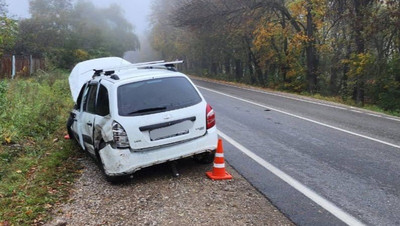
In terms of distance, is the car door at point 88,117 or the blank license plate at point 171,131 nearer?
the blank license plate at point 171,131

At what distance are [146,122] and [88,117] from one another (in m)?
1.61

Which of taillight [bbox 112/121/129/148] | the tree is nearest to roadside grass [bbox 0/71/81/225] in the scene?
taillight [bbox 112/121/129/148]

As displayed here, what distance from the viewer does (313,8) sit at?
22.1 meters

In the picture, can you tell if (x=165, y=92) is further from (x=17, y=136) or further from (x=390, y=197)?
(x=17, y=136)

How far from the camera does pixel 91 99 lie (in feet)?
21.5

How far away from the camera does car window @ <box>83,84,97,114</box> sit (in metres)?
6.35

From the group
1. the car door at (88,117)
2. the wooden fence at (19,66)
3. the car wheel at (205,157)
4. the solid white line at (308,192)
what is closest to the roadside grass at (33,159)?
the car door at (88,117)

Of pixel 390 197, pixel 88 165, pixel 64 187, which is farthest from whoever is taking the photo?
A: pixel 88 165

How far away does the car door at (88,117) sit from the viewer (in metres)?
6.14

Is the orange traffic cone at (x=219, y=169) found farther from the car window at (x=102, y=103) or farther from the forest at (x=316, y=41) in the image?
the forest at (x=316, y=41)

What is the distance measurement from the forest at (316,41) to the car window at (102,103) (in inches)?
594

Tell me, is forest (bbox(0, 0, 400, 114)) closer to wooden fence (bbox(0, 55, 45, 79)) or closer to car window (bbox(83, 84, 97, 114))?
wooden fence (bbox(0, 55, 45, 79))

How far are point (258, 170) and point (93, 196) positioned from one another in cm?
251

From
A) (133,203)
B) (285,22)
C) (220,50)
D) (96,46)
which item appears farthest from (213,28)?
(133,203)
